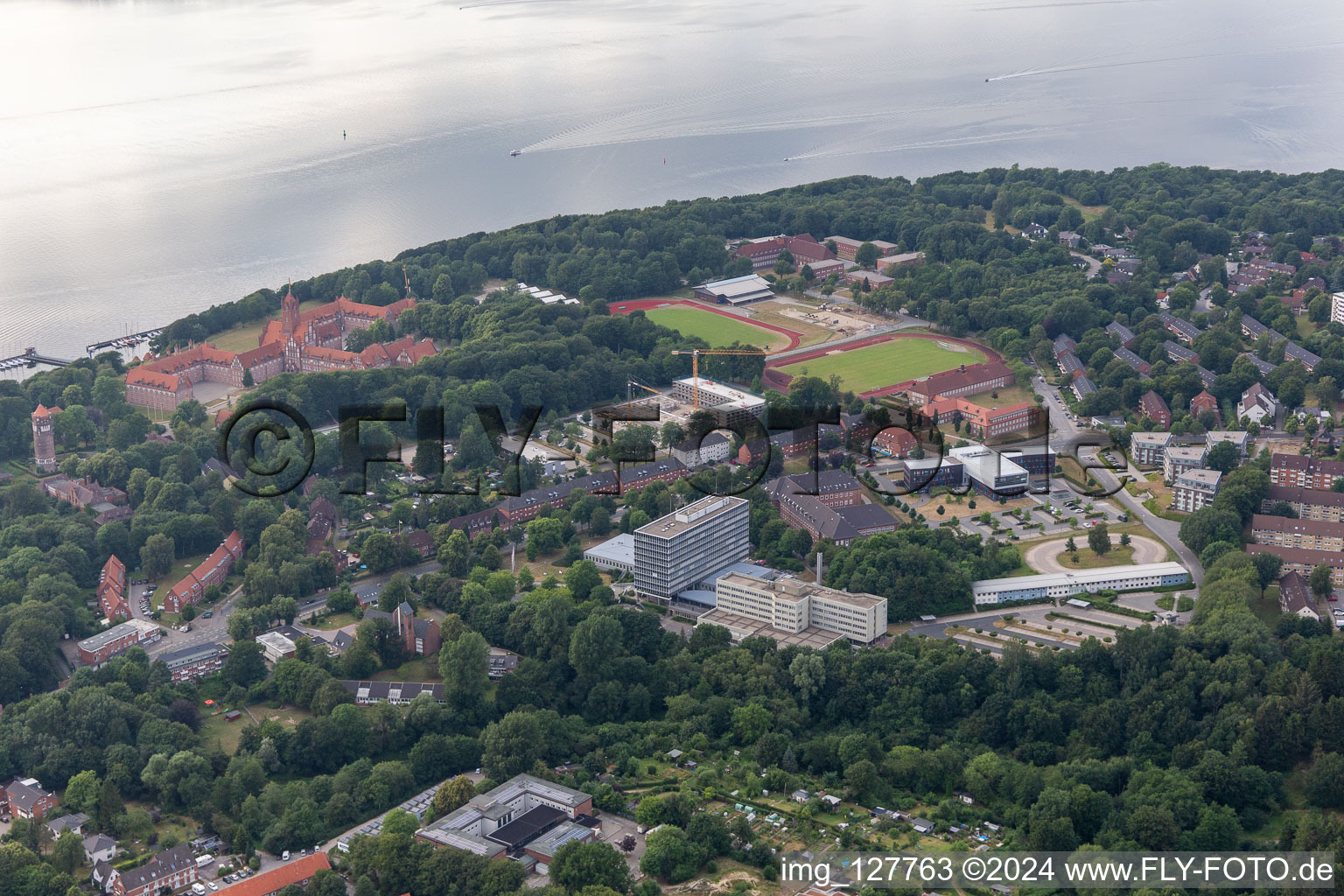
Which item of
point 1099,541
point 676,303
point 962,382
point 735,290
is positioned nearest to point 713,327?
point 676,303

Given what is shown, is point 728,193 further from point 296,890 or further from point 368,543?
point 296,890

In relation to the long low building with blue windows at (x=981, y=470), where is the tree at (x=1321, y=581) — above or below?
below

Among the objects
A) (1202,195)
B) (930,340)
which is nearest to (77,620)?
(930,340)

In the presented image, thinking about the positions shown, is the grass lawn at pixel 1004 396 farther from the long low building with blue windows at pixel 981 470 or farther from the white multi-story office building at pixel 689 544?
the white multi-story office building at pixel 689 544

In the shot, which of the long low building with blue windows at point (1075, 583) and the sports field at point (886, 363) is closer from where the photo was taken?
the long low building with blue windows at point (1075, 583)

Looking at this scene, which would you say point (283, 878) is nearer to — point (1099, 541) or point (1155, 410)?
point (1099, 541)

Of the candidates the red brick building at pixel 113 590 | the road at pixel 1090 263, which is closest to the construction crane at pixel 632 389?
the red brick building at pixel 113 590

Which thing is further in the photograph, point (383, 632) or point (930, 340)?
point (930, 340)
